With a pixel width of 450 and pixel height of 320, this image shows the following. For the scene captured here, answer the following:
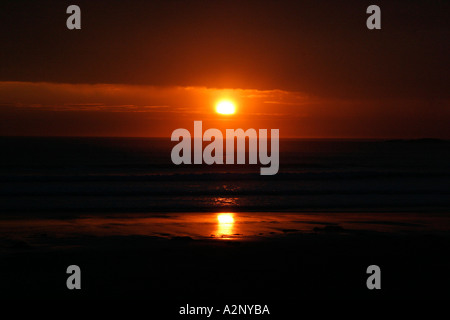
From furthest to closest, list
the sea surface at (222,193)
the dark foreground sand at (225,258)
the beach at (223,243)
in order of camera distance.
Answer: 1. the sea surface at (222,193)
2. the beach at (223,243)
3. the dark foreground sand at (225,258)

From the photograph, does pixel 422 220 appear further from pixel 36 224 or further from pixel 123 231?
pixel 36 224

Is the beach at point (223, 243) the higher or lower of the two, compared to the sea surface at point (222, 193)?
lower

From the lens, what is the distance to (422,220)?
15.8 meters

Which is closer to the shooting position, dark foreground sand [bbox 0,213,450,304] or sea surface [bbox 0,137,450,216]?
dark foreground sand [bbox 0,213,450,304]

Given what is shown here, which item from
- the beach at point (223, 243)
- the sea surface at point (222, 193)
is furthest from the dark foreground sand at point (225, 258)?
the sea surface at point (222, 193)

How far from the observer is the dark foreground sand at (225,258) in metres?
7.96

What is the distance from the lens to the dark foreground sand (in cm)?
796

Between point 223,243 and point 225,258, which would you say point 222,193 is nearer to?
point 223,243

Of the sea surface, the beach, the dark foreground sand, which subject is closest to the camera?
the dark foreground sand

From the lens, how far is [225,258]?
33.4ft

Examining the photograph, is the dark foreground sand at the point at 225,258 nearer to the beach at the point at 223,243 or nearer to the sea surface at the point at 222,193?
the beach at the point at 223,243

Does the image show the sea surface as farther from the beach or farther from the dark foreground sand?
the dark foreground sand

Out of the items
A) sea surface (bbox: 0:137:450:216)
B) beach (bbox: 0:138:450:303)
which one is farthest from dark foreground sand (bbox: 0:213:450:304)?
sea surface (bbox: 0:137:450:216)

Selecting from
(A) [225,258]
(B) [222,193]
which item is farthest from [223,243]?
(B) [222,193]
